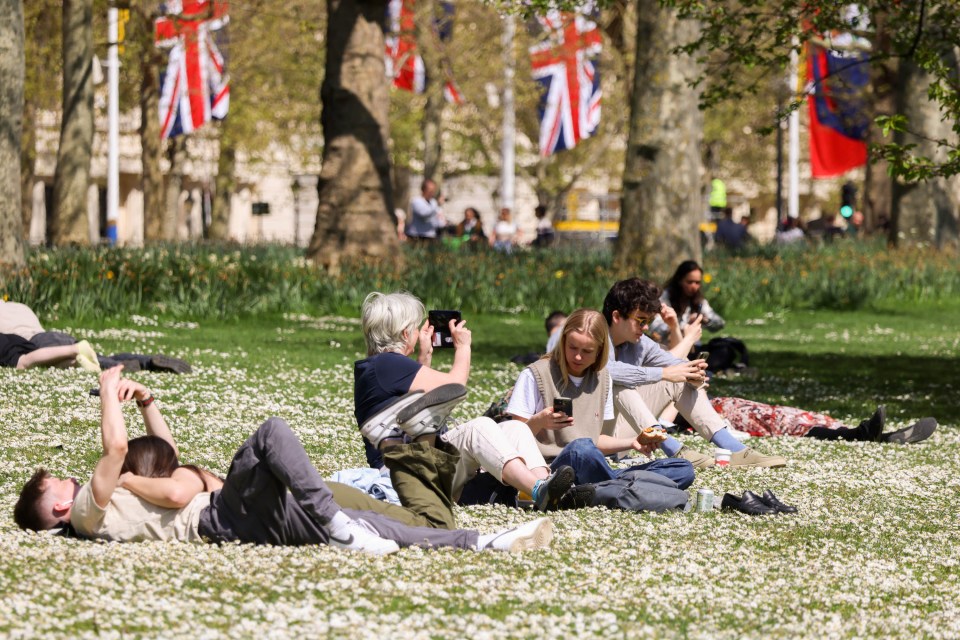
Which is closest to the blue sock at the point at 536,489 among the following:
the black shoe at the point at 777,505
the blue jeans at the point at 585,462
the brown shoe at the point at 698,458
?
the blue jeans at the point at 585,462

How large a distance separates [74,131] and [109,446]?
73.4 ft

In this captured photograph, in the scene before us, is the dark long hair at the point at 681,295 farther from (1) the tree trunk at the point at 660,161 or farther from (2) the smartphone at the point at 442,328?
(1) the tree trunk at the point at 660,161

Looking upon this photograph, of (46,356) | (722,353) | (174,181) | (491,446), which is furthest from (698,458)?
(174,181)

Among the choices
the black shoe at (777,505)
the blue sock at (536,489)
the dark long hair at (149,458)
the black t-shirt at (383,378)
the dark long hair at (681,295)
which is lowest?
the black shoe at (777,505)

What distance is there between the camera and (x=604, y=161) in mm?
63688

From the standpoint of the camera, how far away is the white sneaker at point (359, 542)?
6.45 meters

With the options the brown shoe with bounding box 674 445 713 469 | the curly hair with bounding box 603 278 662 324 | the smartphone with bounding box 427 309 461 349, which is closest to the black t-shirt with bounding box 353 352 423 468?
the smartphone with bounding box 427 309 461 349

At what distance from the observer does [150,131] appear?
36.3m

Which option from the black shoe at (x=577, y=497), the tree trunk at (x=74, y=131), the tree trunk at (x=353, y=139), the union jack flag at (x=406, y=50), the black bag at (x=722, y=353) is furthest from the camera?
the union jack flag at (x=406, y=50)

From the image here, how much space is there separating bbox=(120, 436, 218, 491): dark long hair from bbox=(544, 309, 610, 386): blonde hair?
7.65 ft

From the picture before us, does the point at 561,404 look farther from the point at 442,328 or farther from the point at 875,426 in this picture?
the point at 875,426

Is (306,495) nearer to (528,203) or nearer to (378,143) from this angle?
(378,143)

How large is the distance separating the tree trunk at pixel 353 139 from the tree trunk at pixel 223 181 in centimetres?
2361

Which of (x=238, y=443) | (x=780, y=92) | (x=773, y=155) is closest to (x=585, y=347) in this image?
(x=238, y=443)
